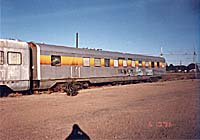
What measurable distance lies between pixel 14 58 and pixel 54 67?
3.24m

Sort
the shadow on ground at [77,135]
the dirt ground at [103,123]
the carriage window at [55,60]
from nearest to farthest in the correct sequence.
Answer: the shadow on ground at [77,135] < the dirt ground at [103,123] < the carriage window at [55,60]

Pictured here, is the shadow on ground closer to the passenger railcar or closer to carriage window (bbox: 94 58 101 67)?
the passenger railcar

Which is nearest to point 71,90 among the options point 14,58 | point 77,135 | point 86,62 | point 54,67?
point 54,67

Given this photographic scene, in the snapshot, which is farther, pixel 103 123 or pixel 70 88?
pixel 70 88

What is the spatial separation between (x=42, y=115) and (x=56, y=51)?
976 centimetres

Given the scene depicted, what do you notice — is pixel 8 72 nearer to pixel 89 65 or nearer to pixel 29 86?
pixel 29 86

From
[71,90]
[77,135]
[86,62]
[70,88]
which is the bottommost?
[77,135]

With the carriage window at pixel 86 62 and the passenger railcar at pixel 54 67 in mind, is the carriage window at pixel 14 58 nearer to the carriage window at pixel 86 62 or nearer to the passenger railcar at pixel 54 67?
the passenger railcar at pixel 54 67

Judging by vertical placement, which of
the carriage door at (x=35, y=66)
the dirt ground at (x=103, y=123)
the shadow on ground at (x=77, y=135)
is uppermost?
the carriage door at (x=35, y=66)

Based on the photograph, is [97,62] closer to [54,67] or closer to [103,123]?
[54,67]

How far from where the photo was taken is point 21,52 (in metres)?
16.0

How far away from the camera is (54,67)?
1817 cm

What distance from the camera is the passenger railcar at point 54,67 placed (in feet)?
50.2

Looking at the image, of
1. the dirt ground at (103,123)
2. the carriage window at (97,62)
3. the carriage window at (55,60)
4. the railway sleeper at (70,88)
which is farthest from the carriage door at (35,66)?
the carriage window at (97,62)
